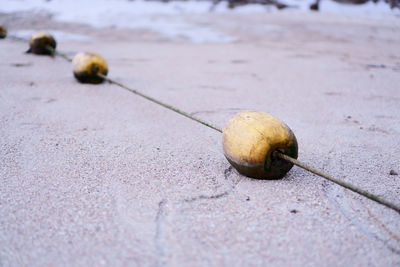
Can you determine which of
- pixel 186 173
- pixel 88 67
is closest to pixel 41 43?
pixel 88 67

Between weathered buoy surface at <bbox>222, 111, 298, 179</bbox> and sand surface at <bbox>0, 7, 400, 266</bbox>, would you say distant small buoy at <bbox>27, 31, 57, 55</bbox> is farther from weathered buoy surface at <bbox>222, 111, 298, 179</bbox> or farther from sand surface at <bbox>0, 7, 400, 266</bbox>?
weathered buoy surface at <bbox>222, 111, 298, 179</bbox>

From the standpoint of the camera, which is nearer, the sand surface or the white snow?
the sand surface

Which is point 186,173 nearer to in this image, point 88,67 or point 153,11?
point 88,67

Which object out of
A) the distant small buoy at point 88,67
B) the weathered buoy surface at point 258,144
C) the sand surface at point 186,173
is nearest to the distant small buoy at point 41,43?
the sand surface at point 186,173

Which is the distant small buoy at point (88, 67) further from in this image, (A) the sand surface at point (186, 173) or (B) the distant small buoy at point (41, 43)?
(B) the distant small buoy at point (41, 43)

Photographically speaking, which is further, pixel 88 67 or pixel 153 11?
pixel 153 11

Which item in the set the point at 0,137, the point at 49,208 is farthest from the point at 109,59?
the point at 49,208

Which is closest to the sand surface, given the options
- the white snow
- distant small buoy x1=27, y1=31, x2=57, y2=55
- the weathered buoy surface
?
the weathered buoy surface
